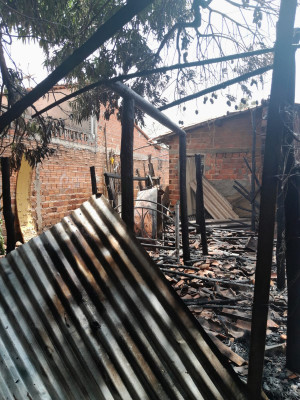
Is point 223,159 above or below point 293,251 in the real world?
above

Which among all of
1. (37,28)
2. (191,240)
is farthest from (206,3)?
(191,240)

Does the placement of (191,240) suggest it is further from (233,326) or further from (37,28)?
(37,28)

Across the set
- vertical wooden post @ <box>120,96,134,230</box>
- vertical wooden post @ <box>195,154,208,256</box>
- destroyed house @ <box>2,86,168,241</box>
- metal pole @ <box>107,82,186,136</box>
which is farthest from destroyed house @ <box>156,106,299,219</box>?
vertical wooden post @ <box>120,96,134,230</box>

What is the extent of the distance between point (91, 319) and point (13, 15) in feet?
15.4

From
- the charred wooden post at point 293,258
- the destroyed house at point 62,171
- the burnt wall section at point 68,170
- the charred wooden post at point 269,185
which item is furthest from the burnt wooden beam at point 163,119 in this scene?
the burnt wall section at point 68,170

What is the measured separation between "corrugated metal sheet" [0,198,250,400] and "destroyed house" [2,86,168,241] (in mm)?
4733

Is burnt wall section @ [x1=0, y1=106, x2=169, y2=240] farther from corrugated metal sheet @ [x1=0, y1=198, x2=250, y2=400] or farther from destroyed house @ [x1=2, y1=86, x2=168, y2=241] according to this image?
corrugated metal sheet @ [x1=0, y1=198, x2=250, y2=400]

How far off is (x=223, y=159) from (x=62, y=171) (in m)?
6.10

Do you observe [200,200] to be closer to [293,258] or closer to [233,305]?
[233,305]

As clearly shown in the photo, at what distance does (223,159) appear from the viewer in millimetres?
11164

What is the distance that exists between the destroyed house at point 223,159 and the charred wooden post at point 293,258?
839 cm

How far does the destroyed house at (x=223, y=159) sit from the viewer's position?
10875mm

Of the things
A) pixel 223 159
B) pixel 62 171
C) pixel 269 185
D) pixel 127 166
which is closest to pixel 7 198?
pixel 127 166

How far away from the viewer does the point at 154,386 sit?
172 centimetres
